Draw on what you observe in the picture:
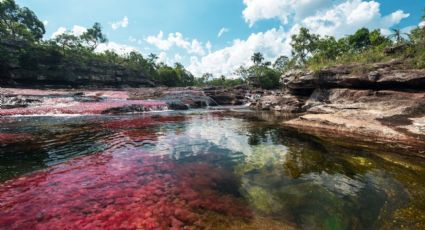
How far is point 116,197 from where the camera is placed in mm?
6805

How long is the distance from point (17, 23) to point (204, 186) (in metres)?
93.6

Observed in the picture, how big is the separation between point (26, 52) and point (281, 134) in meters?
67.7

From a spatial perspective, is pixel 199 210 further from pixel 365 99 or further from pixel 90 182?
pixel 365 99

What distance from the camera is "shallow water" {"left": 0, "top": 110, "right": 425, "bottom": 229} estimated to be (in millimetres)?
5715

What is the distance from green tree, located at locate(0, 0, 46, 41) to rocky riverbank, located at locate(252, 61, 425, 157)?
75585 mm

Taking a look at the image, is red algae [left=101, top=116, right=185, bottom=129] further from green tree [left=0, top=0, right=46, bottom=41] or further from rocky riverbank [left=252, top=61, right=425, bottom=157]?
green tree [left=0, top=0, right=46, bottom=41]

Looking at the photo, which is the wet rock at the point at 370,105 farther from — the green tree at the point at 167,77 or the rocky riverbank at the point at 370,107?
the green tree at the point at 167,77

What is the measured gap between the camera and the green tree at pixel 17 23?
66.4 meters

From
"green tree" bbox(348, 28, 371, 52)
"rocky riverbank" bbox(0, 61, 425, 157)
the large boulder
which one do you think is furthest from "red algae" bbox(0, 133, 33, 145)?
"green tree" bbox(348, 28, 371, 52)

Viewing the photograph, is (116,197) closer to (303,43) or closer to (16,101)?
(16,101)

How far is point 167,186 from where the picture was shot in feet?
25.1

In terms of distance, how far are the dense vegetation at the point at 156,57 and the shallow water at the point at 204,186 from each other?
16.9 meters

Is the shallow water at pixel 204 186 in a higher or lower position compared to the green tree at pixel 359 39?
lower

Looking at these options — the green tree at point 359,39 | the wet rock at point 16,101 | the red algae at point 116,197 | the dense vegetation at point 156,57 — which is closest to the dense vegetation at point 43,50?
the dense vegetation at point 156,57
